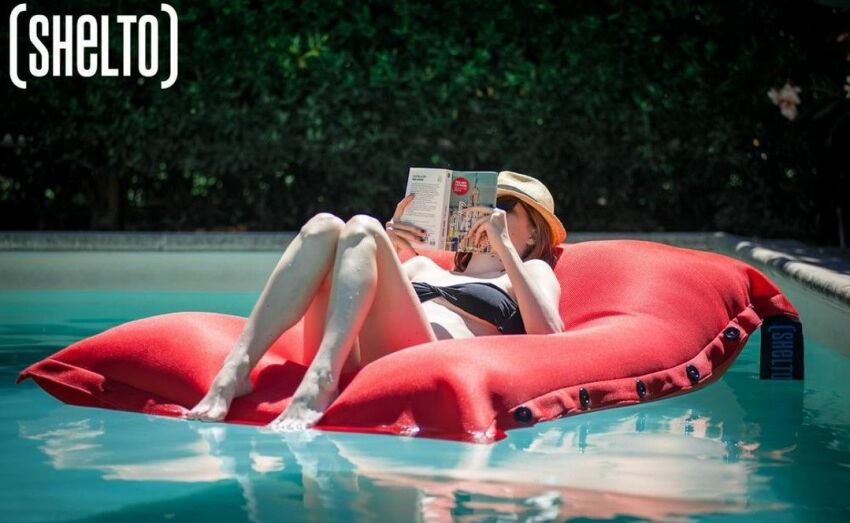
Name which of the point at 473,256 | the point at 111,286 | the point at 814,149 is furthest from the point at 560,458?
the point at 814,149

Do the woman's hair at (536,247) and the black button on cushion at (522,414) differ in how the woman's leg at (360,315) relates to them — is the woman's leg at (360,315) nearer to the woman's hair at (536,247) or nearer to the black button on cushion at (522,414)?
the black button on cushion at (522,414)

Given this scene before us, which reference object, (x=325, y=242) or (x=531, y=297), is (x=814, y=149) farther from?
(x=325, y=242)

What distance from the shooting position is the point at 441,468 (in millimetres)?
3572

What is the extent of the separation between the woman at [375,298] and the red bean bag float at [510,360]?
98 millimetres

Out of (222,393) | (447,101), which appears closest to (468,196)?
(222,393)

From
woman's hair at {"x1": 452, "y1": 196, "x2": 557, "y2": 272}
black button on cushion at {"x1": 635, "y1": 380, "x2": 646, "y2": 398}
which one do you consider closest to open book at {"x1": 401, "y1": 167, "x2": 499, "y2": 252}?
woman's hair at {"x1": 452, "y1": 196, "x2": 557, "y2": 272}

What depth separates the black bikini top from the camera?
4.72 meters

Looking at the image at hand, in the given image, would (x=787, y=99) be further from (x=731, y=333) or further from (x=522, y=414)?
(x=522, y=414)

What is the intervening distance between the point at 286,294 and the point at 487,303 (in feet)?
2.78

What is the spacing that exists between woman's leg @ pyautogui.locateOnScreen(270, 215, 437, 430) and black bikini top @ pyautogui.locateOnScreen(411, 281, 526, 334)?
335mm

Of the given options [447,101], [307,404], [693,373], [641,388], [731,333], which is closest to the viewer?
[307,404]

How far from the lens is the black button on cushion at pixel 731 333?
17.1 feet

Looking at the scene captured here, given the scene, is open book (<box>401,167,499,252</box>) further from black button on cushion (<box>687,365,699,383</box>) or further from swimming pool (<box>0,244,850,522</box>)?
black button on cushion (<box>687,365,699,383</box>)

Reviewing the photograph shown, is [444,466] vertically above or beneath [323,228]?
beneath
